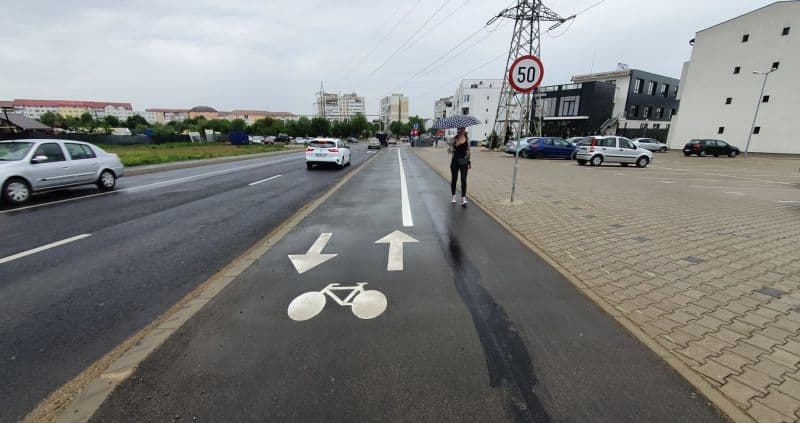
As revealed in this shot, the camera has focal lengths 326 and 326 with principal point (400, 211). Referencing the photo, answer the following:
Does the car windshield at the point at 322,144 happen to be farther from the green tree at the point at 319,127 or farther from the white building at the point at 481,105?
the green tree at the point at 319,127

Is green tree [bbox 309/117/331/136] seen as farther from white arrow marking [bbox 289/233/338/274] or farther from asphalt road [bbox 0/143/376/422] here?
white arrow marking [bbox 289/233/338/274]

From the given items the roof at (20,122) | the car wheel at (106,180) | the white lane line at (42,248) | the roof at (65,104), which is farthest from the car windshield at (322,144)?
the roof at (65,104)

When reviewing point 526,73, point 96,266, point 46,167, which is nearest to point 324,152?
point 46,167

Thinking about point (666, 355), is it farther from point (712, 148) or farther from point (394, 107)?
point (394, 107)

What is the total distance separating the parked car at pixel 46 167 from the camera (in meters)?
7.96

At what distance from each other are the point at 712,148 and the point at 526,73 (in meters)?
32.7

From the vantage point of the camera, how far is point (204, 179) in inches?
539

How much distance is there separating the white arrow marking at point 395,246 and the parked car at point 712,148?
3574 centimetres

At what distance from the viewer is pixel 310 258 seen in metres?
4.61

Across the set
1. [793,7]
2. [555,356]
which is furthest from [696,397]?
[793,7]

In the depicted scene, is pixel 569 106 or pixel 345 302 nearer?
pixel 345 302

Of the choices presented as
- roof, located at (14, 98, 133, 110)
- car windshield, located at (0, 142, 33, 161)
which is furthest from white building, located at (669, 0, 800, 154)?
roof, located at (14, 98, 133, 110)

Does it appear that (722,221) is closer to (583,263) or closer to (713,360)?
(583,263)

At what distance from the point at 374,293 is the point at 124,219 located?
648 cm
